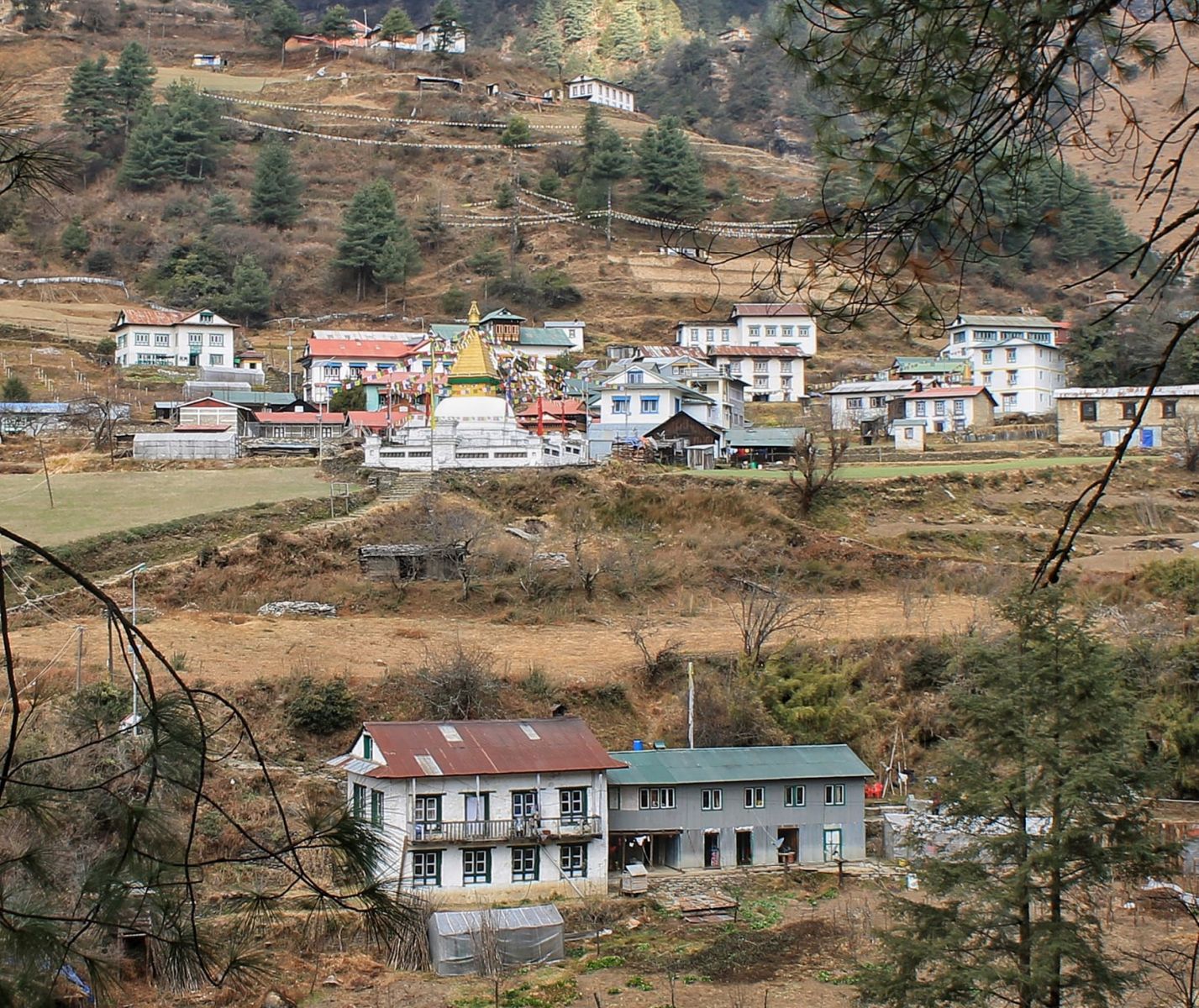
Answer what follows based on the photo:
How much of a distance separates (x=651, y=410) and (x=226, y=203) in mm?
34857

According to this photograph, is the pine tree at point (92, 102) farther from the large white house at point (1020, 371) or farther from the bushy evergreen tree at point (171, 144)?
the large white house at point (1020, 371)

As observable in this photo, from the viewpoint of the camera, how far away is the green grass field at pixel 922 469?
3847cm

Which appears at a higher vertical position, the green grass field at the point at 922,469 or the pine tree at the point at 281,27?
the pine tree at the point at 281,27

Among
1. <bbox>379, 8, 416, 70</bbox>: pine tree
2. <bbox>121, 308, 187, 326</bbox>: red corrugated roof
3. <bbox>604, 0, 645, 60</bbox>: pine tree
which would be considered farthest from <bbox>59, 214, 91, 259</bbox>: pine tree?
<bbox>604, 0, 645, 60</bbox>: pine tree

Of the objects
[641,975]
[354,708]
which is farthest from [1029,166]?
[354,708]

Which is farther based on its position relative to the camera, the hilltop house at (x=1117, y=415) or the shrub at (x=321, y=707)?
the hilltop house at (x=1117, y=415)

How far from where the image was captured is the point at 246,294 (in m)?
63.9

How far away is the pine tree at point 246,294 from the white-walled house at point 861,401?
26262 millimetres

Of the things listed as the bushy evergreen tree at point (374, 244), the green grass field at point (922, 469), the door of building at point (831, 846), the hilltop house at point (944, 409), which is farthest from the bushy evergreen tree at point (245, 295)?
the door of building at point (831, 846)

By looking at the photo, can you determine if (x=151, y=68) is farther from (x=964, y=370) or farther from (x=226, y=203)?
(x=964, y=370)

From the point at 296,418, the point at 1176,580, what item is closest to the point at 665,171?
the point at 296,418

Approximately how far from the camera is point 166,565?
30.1m

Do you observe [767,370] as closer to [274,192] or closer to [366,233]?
[366,233]

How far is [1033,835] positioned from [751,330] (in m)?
45.3
